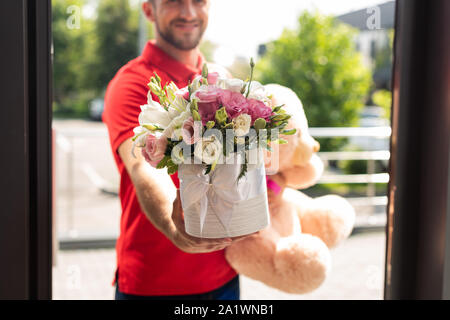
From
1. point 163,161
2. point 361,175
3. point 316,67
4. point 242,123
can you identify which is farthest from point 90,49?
point 361,175

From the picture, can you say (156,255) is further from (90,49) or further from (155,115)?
(90,49)

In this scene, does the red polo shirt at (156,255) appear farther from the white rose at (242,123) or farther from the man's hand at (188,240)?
the white rose at (242,123)

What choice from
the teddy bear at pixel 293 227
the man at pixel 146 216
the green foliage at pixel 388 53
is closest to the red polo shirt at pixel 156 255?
the man at pixel 146 216

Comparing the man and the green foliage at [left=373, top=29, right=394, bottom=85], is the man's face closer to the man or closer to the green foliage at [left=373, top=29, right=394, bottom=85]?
the man

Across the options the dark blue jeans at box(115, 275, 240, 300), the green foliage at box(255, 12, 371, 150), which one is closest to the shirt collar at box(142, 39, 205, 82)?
the green foliage at box(255, 12, 371, 150)

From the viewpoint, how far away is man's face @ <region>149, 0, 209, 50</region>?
132cm

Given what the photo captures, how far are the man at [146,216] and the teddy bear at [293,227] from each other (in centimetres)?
12

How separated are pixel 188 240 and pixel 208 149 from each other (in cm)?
27

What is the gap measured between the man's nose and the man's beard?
1.9 inches
